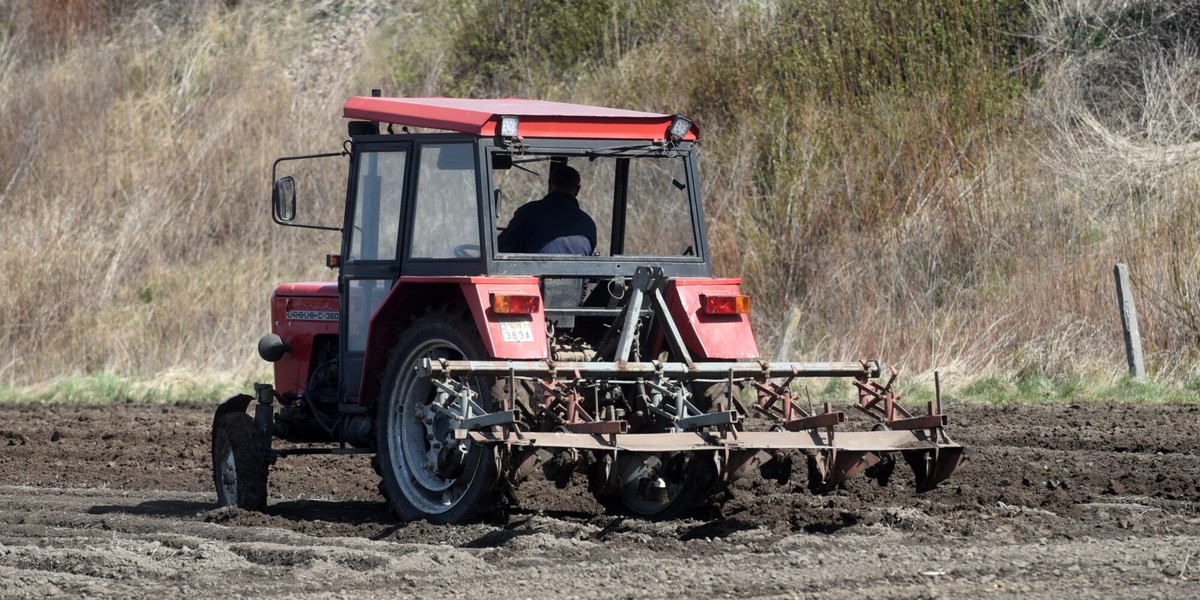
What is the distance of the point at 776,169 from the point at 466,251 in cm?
957

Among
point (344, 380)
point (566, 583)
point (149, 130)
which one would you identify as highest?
point (149, 130)

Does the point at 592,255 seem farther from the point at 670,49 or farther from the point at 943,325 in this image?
the point at 670,49

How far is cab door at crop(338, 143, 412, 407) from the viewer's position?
762cm

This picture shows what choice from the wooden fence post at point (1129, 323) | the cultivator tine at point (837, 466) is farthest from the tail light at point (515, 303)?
the wooden fence post at point (1129, 323)

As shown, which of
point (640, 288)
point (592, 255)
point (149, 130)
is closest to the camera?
point (640, 288)

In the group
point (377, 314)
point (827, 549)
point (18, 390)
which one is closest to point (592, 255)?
point (377, 314)

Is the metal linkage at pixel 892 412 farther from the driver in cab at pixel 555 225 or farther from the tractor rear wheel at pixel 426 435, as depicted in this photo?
the tractor rear wheel at pixel 426 435

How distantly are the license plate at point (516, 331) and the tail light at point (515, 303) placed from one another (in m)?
0.05

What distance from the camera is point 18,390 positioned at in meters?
15.5

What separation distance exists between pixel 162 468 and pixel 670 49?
10.7 m

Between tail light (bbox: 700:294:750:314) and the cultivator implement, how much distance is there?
1.04 feet

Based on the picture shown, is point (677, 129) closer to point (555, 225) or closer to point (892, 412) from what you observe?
point (555, 225)

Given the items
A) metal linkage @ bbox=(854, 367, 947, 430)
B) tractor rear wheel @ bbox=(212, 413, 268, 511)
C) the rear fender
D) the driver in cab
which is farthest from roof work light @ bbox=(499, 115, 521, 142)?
tractor rear wheel @ bbox=(212, 413, 268, 511)

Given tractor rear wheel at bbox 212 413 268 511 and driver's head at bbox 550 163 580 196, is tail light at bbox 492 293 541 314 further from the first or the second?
tractor rear wheel at bbox 212 413 268 511
